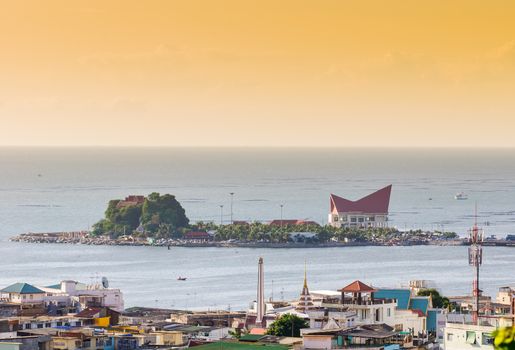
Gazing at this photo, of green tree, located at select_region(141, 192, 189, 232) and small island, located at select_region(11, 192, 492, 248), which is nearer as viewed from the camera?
small island, located at select_region(11, 192, 492, 248)

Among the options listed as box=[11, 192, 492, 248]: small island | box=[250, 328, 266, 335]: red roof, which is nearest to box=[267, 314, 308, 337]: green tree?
box=[250, 328, 266, 335]: red roof

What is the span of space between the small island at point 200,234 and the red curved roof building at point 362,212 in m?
3.34

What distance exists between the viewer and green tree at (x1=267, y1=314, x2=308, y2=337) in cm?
3819

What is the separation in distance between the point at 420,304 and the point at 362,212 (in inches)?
2437

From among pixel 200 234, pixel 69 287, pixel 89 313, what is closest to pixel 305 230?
pixel 200 234

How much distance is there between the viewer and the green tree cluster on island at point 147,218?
102 meters

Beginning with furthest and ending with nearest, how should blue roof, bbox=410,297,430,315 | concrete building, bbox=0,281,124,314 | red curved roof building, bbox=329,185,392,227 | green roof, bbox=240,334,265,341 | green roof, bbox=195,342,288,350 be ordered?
red curved roof building, bbox=329,185,392,227 → concrete building, bbox=0,281,124,314 → blue roof, bbox=410,297,430,315 → green roof, bbox=240,334,265,341 → green roof, bbox=195,342,288,350

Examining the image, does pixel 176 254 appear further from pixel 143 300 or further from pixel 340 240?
pixel 143 300

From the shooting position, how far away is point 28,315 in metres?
44.3

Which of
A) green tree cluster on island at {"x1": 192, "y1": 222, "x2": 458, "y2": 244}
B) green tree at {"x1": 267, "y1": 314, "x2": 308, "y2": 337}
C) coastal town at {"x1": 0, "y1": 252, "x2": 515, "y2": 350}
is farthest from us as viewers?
green tree cluster on island at {"x1": 192, "y1": 222, "x2": 458, "y2": 244}

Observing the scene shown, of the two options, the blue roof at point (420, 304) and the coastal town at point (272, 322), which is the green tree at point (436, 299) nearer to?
the coastal town at point (272, 322)

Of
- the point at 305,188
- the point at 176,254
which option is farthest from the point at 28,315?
the point at 305,188

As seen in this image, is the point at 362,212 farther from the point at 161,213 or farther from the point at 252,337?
the point at 252,337

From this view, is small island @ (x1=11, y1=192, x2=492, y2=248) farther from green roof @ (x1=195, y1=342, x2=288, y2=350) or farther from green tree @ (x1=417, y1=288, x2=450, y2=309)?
green roof @ (x1=195, y1=342, x2=288, y2=350)
